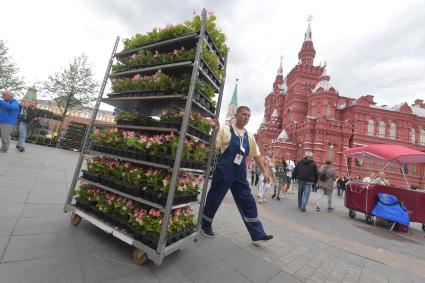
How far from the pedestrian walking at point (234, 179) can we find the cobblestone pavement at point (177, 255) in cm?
29

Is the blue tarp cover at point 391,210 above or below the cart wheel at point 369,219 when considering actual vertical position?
above

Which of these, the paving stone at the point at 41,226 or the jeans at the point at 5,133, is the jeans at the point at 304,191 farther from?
the jeans at the point at 5,133

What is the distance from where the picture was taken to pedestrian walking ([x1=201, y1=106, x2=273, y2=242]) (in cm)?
330

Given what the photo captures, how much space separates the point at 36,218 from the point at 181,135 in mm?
2322

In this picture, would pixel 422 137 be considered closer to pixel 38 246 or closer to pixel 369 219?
pixel 369 219

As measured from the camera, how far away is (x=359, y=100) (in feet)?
143

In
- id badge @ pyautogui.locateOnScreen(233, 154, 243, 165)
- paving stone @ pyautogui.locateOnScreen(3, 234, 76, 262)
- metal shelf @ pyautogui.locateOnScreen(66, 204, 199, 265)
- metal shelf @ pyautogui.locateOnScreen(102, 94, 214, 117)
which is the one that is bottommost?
paving stone @ pyautogui.locateOnScreen(3, 234, 76, 262)

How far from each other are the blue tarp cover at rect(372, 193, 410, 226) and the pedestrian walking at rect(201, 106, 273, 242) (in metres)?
5.90

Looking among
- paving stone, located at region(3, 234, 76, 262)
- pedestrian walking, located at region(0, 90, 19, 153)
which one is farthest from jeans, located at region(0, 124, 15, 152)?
paving stone, located at region(3, 234, 76, 262)

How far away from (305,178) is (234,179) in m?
5.48

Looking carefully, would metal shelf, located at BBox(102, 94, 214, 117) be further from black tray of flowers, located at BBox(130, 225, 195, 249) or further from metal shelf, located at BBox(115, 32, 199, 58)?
black tray of flowers, located at BBox(130, 225, 195, 249)

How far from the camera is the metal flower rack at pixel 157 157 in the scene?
238 cm

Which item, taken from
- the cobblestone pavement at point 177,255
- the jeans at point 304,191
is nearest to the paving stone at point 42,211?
the cobblestone pavement at point 177,255

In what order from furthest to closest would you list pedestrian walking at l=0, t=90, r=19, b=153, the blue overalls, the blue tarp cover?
pedestrian walking at l=0, t=90, r=19, b=153, the blue tarp cover, the blue overalls
